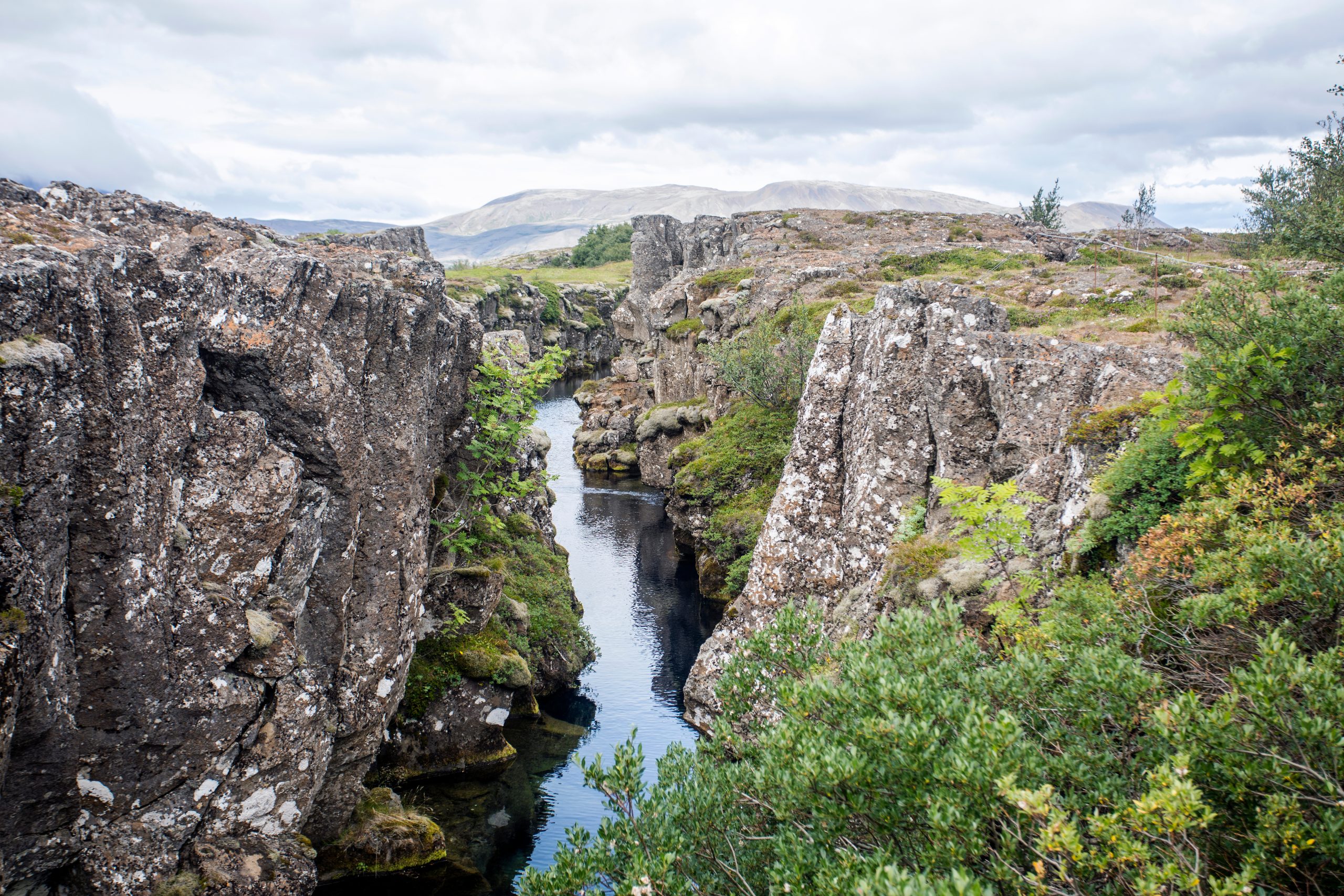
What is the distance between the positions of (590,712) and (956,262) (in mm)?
43671

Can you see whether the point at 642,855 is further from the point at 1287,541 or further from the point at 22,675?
the point at 22,675

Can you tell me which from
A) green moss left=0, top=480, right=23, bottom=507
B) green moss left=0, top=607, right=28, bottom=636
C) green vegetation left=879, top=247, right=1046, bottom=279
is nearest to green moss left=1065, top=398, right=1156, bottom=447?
green moss left=0, top=480, right=23, bottom=507

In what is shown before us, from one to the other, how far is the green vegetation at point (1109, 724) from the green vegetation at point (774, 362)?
3298cm

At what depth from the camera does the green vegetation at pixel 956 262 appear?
5416cm

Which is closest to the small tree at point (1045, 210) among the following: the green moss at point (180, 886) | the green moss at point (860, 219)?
the green moss at point (860, 219)

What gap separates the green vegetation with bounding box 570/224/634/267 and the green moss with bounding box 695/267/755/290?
111896mm

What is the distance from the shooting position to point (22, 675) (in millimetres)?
11945

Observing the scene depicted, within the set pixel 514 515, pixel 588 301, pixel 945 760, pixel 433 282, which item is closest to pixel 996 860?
pixel 945 760

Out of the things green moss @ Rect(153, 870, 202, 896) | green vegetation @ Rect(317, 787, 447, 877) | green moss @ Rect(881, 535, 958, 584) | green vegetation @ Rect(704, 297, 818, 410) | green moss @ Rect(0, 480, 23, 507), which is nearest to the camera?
green moss @ Rect(0, 480, 23, 507)

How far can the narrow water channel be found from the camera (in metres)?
22.8

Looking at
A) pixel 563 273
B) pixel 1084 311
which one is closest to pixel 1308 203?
pixel 1084 311

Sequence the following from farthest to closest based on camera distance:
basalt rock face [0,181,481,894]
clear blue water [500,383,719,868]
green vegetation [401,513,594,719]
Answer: clear blue water [500,383,719,868] < green vegetation [401,513,594,719] < basalt rock face [0,181,481,894]

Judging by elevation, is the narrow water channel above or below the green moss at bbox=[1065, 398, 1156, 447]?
below

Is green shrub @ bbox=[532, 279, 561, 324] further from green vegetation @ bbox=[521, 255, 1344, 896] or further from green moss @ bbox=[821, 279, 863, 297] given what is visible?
green vegetation @ bbox=[521, 255, 1344, 896]
